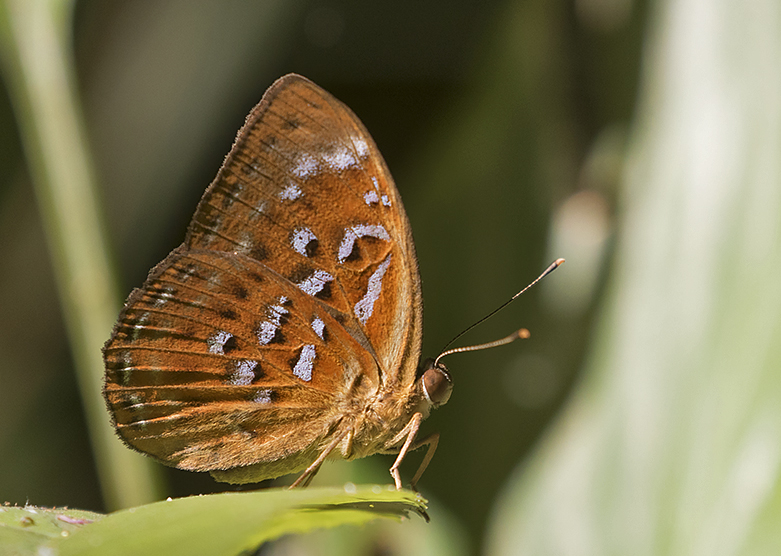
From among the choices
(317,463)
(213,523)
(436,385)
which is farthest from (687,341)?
(213,523)

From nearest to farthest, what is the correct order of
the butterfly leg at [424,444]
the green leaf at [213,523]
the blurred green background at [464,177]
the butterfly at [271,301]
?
the green leaf at [213,523], the butterfly at [271,301], the butterfly leg at [424,444], the blurred green background at [464,177]

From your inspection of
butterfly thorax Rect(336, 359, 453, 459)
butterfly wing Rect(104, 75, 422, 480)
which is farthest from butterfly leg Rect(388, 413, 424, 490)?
butterfly wing Rect(104, 75, 422, 480)

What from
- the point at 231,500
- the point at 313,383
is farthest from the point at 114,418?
the point at 231,500

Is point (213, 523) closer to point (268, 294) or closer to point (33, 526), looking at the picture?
point (33, 526)

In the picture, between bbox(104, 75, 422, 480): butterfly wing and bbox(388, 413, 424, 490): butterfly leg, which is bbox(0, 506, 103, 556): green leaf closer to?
bbox(104, 75, 422, 480): butterfly wing

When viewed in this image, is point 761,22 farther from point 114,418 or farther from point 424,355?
point 114,418

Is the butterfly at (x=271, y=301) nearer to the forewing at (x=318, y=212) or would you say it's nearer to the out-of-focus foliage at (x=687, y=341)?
the forewing at (x=318, y=212)

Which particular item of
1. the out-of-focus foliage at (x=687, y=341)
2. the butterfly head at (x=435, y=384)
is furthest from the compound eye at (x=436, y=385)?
the out-of-focus foliage at (x=687, y=341)

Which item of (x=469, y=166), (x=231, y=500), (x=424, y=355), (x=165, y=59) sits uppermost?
(x=165, y=59)
